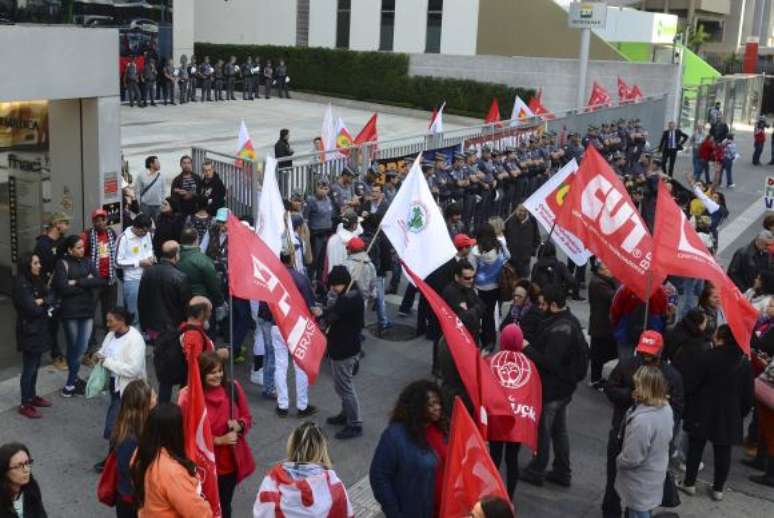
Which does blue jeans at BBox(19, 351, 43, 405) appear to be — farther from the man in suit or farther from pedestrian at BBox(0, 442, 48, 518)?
the man in suit

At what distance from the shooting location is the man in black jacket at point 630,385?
21.0 feet

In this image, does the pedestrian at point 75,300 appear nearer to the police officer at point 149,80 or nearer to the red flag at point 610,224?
the red flag at point 610,224

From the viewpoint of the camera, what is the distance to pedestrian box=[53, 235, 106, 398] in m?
8.62

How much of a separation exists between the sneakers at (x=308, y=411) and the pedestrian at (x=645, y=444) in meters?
3.16

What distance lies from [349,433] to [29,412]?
9.51ft

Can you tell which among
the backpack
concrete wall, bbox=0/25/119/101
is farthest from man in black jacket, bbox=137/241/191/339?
concrete wall, bbox=0/25/119/101

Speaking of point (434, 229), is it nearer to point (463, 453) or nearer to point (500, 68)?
point (463, 453)

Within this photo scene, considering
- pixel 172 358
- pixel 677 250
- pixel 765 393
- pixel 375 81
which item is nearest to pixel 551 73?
pixel 375 81

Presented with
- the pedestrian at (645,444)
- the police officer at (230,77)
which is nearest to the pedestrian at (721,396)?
the pedestrian at (645,444)

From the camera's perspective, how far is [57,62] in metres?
10.2

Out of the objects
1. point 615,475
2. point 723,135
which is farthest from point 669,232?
point 723,135

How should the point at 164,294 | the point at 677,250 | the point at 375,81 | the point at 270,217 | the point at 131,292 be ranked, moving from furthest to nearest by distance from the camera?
the point at 375,81 < the point at 131,292 < the point at 164,294 < the point at 270,217 < the point at 677,250

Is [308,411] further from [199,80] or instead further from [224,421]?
[199,80]

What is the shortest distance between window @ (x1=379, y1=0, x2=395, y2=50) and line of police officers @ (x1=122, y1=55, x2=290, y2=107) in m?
5.17
